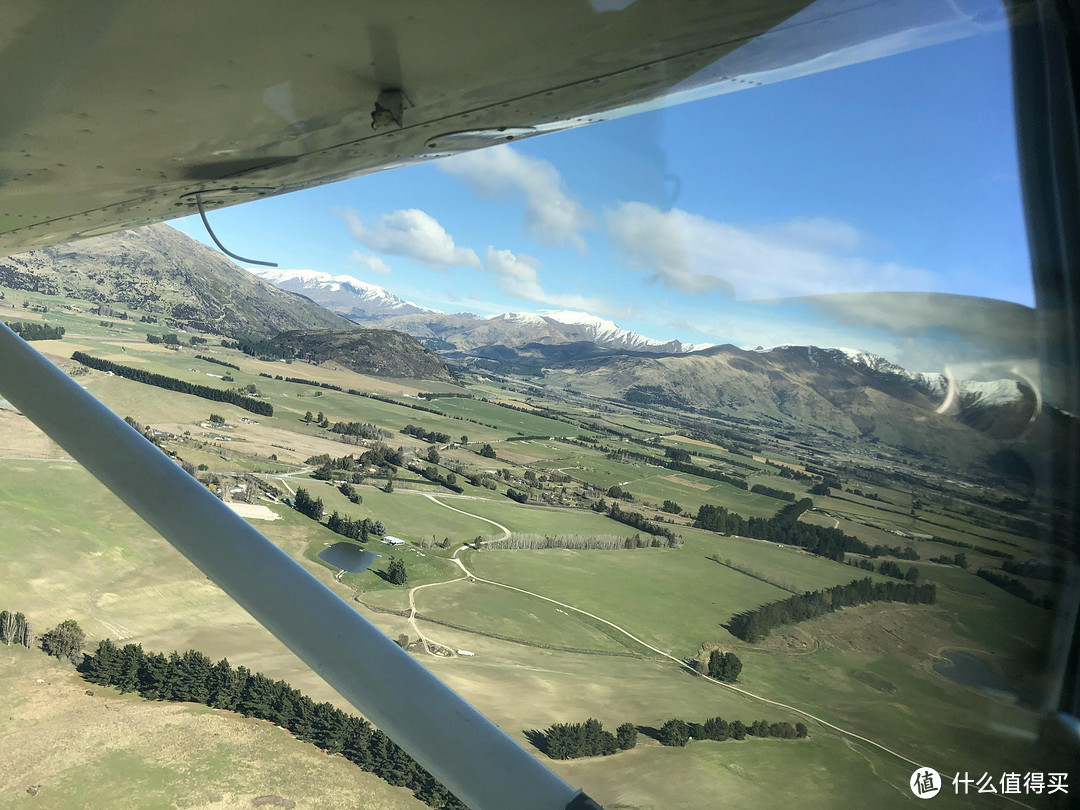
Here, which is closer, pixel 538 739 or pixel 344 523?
pixel 538 739

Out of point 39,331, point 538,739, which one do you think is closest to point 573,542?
point 538,739

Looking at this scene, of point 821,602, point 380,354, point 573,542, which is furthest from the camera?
point 380,354

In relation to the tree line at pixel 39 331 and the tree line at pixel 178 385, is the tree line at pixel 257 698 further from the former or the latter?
the tree line at pixel 39 331

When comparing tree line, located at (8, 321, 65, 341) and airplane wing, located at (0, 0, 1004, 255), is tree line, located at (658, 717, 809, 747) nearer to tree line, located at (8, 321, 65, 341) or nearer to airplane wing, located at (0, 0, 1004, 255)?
airplane wing, located at (0, 0, 1004, 255)

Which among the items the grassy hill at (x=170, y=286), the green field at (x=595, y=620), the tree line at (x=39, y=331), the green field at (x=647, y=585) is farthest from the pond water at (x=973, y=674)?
the grassy hill at (x=170, y=286)

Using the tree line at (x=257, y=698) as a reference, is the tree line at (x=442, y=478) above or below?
above

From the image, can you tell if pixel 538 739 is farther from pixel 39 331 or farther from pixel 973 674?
pixel 39 331

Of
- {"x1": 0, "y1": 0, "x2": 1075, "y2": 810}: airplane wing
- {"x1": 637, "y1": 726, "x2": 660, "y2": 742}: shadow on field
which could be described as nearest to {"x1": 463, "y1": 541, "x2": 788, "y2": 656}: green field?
{"x1": 637, "y1": 726, "x2": 660, "y2": 742}: shadow on field
